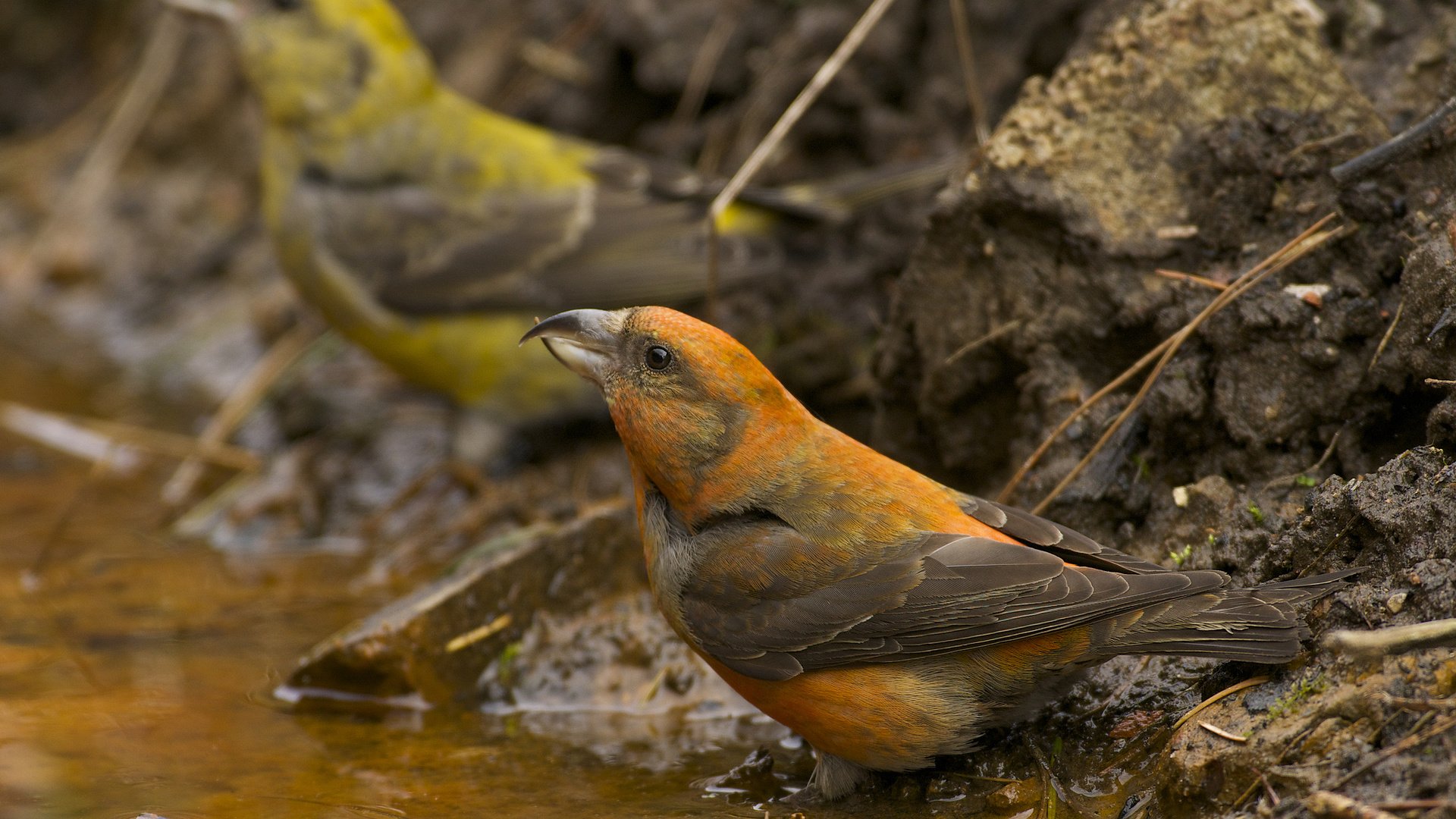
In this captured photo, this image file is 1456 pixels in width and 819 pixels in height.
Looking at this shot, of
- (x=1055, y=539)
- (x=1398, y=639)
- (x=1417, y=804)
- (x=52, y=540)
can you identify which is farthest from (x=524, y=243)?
(x=1417, y=804)

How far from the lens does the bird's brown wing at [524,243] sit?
587 centimetres

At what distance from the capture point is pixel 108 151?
340 inches

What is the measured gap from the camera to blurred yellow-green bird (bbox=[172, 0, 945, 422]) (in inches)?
232

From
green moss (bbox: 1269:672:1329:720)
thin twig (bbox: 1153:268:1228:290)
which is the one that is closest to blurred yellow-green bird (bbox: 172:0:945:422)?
thin twig (bbox: 1153:268:1228:290)

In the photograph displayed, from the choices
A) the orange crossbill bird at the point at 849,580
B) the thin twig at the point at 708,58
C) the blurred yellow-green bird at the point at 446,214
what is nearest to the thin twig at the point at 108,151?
the blurred yellow-green bird at the point at 446,214

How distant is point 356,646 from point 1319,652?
8.37 ft

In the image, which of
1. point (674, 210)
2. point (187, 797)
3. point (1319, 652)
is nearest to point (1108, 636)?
point (1319, 652)

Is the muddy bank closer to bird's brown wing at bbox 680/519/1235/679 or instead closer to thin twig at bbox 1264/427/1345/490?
thin twig at bbox 1264/427/1345/490

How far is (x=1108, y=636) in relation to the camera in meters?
3.14

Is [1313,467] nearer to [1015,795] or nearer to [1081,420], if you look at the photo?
[1081,420]

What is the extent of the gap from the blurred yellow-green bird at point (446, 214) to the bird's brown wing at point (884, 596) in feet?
8.27

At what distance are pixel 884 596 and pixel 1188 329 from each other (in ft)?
3.69

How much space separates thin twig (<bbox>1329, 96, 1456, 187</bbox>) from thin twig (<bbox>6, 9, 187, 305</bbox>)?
23.0ft

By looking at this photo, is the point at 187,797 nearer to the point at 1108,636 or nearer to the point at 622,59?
the point at 1108,636
